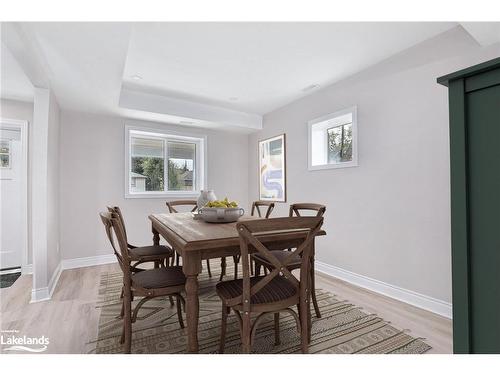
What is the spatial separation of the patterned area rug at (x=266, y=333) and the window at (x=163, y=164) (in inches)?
85.4

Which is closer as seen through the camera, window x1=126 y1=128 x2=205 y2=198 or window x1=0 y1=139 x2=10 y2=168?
window x1=0 y1=139 x2=10 y2=168

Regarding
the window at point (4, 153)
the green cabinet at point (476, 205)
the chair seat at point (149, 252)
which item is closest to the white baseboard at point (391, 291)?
the green cabinet at point (476, 205)

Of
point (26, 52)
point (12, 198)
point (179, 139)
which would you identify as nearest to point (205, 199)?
point (26, 52)

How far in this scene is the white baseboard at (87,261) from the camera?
3.51 m

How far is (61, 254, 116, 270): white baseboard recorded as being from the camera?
3.51 metres

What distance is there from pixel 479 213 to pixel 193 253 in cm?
126

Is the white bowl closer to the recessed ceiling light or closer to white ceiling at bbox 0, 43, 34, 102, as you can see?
white ceiling at bbox 0, 43, 34, 102

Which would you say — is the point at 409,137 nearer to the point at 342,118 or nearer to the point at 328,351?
the point at 342,118

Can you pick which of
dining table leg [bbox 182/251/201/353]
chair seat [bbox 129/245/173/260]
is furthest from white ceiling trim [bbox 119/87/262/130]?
dining table leg [bbox 182/251/201/353]

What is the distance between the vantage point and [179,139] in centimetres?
452

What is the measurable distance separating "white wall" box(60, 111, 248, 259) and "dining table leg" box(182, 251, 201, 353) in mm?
2903

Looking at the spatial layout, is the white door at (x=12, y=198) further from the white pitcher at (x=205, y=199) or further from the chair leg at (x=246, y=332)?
the chair leg at (x=246, y=332)

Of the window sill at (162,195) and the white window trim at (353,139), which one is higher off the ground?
the white window trim at (353,139)

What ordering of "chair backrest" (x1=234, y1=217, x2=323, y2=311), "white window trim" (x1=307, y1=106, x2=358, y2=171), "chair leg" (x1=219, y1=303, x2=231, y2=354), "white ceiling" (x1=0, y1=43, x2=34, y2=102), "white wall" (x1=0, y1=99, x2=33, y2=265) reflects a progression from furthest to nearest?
"white wall" (x1=0, y1=99, x2=33, y2=265), "white window trim" (x1=307, y1=106, x2=358, y2=171), "white ceiling" (x1=0, y1=43, x2=34, y2=102), "chair leg" (x1=219, y1=303, x2=231, y2=354), "chair backrest" (x1=234, y1=217, x2=323, y2=311)
